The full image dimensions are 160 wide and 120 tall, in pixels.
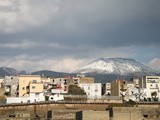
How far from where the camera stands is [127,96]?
151375 millimetres

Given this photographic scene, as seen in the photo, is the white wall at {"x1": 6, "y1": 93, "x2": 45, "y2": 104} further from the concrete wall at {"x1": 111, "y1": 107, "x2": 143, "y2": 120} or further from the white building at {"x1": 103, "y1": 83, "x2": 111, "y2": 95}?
the concrete wall at {"x1": 111, "y1": 107, "x2": 143, "y2": 120}

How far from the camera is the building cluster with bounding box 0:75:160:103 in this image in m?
139

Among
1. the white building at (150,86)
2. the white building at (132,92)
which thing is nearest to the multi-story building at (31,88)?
the white building at (132,92)

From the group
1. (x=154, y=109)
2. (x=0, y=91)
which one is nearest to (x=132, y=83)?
(x=154, y=109)

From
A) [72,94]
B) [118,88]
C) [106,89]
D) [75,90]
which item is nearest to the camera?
[72,94]

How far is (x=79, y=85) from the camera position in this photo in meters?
160

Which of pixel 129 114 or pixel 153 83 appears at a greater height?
pixel 153 83

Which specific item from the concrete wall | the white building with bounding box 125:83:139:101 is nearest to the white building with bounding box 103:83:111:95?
the white building with bounding box 125:83:139:101

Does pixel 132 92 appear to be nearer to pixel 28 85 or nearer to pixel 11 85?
pixel 28 85

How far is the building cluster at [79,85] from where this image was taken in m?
139

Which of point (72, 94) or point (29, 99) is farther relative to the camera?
point (72, 94)

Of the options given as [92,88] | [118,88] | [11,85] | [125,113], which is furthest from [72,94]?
[125,113]

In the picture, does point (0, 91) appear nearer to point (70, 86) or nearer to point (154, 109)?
point (70, 86)

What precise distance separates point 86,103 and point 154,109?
65.5 feet
